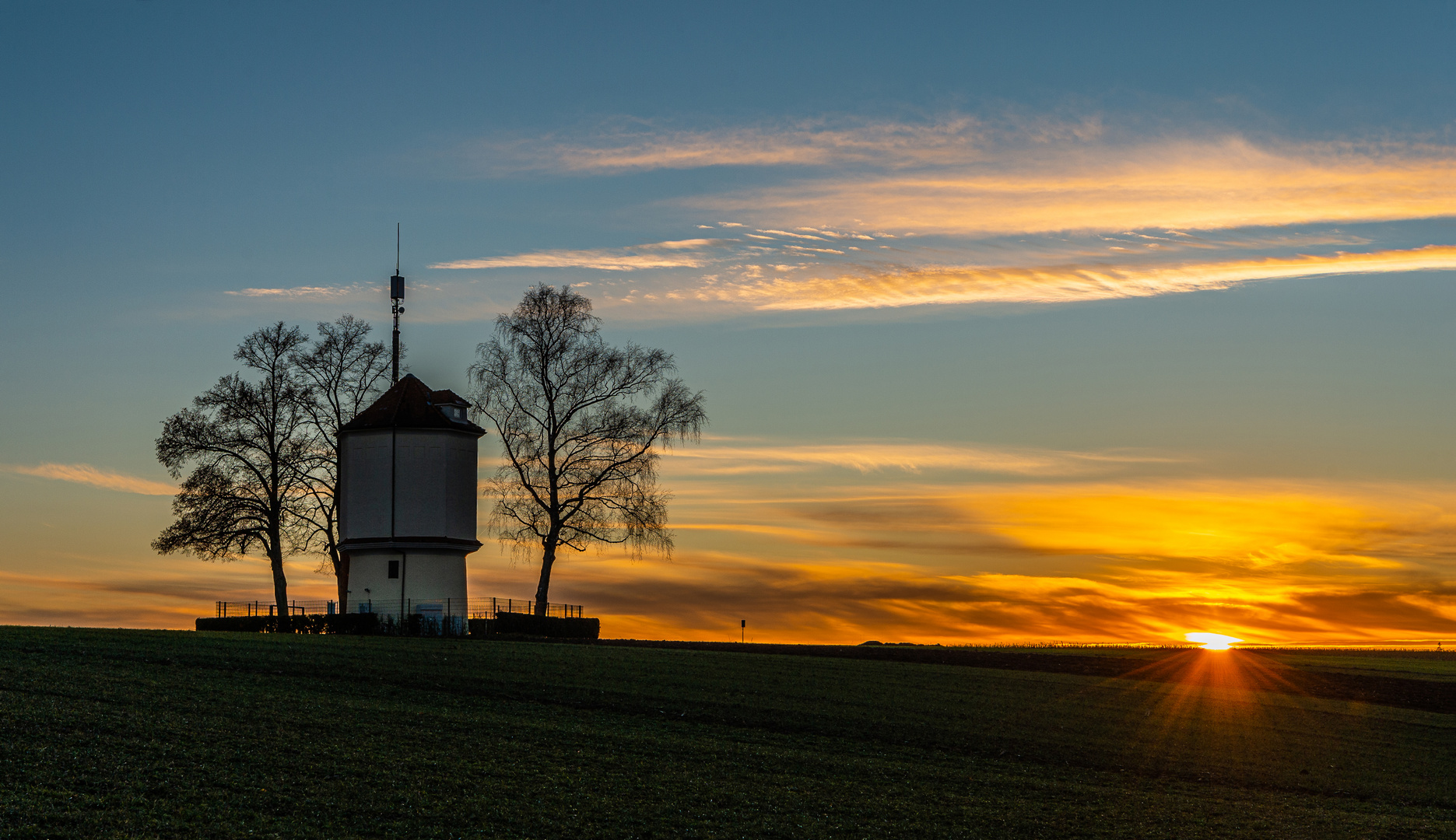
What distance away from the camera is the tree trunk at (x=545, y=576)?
53625 millimetres

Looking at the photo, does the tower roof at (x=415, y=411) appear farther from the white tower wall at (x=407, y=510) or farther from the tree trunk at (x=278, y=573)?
the tree trunk at (x=278, y=573)

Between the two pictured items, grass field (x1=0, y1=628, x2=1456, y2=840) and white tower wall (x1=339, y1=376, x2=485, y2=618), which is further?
white tower wall (x1=339, y1=376, x2=485, y2=618)

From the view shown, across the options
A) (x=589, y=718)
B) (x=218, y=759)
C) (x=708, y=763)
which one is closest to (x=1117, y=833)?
(x=708, y=763)

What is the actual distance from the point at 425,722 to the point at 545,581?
27.5 m

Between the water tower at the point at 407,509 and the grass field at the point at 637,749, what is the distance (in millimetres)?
6043

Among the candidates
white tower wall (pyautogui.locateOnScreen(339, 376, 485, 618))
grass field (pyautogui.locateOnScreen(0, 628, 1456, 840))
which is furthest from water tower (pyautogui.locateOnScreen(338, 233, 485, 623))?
grass field (pyautogui.locateOnScreen(0, 628, 1456, 840))

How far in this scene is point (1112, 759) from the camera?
31125 mm

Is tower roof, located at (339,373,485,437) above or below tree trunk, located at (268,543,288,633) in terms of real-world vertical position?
above

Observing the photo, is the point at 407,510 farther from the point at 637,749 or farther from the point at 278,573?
the point at 637,749

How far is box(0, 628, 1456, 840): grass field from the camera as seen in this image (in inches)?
738

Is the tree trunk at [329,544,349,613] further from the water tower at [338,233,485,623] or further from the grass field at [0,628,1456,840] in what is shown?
the grass field at [0,628,1456,840]

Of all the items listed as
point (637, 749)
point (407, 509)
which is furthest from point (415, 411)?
point (637, 749)

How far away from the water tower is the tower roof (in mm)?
52

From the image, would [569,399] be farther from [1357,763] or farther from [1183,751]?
[1357,763]
